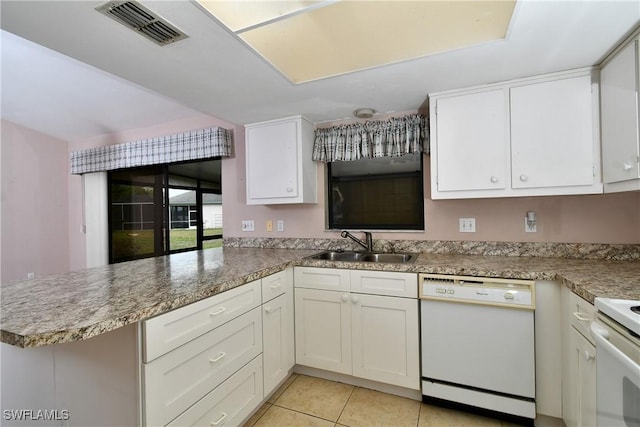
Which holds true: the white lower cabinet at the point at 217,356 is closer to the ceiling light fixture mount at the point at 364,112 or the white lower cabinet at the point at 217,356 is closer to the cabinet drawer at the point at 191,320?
the cabinet drawer at the point at 191,320

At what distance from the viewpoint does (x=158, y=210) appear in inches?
140

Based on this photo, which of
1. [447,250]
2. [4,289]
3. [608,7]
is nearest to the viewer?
[608,7]

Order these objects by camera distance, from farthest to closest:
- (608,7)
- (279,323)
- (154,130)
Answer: (154,130)
(279,323)
(608,7)

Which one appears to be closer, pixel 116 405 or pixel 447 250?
pixel 116 405

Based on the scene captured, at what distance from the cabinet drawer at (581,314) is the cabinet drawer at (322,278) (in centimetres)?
120

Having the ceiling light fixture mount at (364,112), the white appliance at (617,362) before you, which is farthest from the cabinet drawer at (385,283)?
the ceiling light fixture mount at (364,112)

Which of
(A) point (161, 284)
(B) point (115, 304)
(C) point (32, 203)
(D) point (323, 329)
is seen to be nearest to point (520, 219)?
(D) point (323, 329)

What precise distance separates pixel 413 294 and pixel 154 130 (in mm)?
3426

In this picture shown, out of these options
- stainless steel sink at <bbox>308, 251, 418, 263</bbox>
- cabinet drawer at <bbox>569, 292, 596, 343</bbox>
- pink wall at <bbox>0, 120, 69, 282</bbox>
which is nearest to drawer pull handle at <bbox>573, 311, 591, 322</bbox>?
cabinet drawer at <bbox>569, 292, 596, 343</bbox>

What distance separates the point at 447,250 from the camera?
223 centimetres

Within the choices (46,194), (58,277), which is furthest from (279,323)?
(46,194)

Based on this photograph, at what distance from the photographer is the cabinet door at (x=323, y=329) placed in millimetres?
1986

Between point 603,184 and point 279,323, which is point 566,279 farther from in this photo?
point 279,323

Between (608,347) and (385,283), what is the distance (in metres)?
1.06
